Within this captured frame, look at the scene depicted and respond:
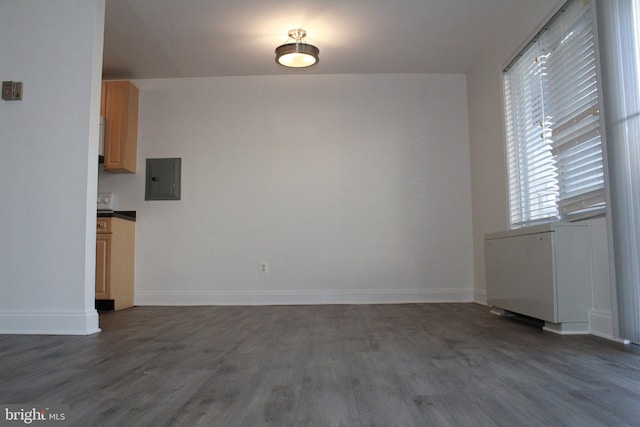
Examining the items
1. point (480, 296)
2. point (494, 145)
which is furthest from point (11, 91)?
point (480, 296)

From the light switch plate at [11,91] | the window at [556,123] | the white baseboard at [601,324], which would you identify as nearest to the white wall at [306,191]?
the window at [556,123]

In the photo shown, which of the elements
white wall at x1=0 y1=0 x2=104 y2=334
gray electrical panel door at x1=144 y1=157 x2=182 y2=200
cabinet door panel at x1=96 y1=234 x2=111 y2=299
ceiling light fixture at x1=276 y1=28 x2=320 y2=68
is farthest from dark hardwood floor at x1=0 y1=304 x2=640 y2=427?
ceiling light fixture at x1=276 y1=28 x2=320 y2=68

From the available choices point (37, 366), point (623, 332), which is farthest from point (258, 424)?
point (623, 332)

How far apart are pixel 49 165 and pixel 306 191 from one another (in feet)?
7.28

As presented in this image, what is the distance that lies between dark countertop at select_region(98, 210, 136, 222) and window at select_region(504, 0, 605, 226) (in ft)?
10.9

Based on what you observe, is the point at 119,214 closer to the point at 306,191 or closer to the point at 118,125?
the point at 118,125

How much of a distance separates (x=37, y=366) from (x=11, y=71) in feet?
6.38

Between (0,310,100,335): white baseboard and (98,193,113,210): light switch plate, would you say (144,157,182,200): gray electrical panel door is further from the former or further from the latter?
(0,310,100,335): white baseboard

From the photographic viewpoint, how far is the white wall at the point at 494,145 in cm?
243

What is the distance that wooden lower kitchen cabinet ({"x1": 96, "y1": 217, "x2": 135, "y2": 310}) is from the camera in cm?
382

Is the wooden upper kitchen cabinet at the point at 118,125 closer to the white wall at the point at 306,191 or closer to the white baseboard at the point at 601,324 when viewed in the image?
the white wall at the point at 306,191

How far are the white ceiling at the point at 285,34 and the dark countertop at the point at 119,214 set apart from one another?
1.37 meters

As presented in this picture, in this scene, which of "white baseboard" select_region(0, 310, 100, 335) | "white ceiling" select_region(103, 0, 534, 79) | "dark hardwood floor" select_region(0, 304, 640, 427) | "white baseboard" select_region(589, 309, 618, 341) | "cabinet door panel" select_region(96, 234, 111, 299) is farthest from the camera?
"cabinet door panel" select_region(96, 234, 111, 299)

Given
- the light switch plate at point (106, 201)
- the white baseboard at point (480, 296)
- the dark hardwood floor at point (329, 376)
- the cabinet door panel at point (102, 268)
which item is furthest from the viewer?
the light switch plate at point (106, 201)
